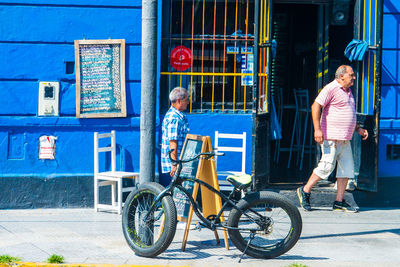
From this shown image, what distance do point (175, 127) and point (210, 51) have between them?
2.30 m

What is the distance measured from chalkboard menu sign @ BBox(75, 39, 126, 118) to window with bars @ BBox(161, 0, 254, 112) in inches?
22.9

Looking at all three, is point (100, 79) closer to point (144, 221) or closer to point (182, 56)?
point (182, 56)

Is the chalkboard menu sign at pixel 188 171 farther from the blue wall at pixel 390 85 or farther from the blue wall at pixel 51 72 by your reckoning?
the blue wall at pixel 390 85

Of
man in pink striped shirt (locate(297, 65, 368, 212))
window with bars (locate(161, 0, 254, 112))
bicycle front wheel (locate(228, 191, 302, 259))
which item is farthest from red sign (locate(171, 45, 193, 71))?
bicycle front wheel (locate(228, 191, 302, 259))

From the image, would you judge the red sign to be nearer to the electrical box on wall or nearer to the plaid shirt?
the electrical box on wall

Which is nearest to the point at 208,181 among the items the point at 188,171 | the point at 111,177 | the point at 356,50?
the point at 188,171

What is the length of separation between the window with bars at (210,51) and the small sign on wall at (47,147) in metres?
1.58

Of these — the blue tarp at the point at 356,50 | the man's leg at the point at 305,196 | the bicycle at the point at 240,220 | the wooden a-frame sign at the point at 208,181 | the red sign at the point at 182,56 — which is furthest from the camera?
the red sign at the point at 182,56

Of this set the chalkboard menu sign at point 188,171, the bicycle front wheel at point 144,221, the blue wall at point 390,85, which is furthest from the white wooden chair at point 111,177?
the blue wall at point 390,85

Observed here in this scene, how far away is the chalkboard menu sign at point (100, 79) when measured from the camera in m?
8.59

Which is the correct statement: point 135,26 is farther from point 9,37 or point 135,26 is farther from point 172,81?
point 9,37

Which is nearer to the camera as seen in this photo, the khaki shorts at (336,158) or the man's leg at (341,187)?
the khaki shorts at (336,158)

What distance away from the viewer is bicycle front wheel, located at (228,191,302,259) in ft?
20.0

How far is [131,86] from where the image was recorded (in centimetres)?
870
